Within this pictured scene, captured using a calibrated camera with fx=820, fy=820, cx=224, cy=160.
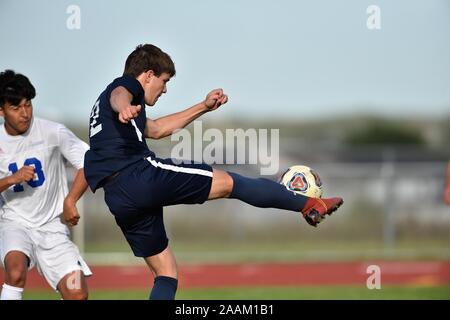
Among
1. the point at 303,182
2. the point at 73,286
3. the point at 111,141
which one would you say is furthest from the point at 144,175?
the point at 303,182

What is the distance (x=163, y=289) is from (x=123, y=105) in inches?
62.0

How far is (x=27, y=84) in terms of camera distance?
654 centimetres

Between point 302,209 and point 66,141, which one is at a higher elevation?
point 66,141

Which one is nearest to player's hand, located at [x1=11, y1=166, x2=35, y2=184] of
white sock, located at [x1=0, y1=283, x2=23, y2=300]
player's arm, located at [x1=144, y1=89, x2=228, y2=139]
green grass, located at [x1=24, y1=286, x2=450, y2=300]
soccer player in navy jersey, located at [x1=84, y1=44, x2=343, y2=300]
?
soccer player in navy jersey, located at [x1=84, y1=44, x2=343, y2=300]

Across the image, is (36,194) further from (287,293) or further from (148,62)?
(287,293)

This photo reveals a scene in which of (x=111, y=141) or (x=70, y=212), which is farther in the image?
(x=70, y=212)

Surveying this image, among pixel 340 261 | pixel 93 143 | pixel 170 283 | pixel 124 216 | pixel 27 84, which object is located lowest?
pixel 340 261

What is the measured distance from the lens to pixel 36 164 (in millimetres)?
6691

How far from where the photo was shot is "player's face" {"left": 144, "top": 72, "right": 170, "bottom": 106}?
620 cm

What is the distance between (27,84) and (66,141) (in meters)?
0.56

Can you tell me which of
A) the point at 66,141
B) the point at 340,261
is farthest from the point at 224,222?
the point at 66,141

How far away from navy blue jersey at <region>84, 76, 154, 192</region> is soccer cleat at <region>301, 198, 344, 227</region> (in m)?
1.23

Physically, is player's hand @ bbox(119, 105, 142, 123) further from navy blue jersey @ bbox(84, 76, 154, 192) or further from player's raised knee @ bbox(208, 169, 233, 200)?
player's raised knee @ bbox(208, 169, 233, 200)

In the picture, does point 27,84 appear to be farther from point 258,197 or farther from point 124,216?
point 258,197
